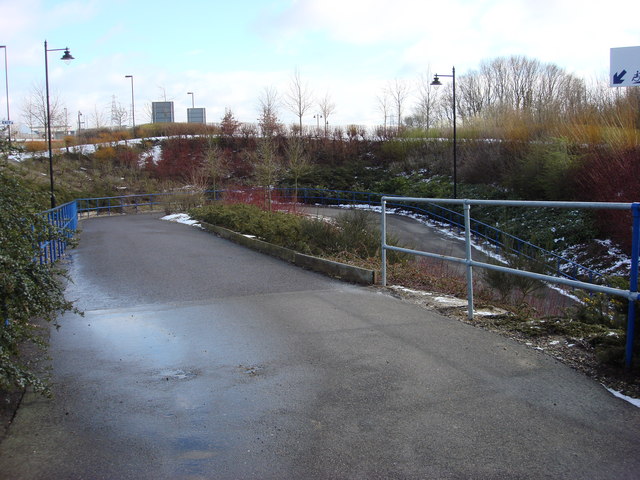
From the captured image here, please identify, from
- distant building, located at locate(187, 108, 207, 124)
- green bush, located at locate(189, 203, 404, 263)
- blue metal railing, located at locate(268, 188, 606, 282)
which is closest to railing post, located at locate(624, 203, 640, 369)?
blue metal railing, located at locate(268, 188, 606, 282)

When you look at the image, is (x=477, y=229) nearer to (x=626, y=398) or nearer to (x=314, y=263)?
(x=314, y=263)

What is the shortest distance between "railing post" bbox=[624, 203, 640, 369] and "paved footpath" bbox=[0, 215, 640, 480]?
1.36 ft

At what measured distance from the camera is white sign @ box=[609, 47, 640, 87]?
45.4ft

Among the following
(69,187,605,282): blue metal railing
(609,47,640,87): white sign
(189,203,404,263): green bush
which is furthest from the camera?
(69,187,605,282): blue metal railing

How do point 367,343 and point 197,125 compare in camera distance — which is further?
point 197,125

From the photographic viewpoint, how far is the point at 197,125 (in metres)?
69.5

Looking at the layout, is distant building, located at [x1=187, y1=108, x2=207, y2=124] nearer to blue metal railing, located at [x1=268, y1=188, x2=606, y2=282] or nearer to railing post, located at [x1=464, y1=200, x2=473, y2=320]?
blue metal railing, located at [x1=268, y1=188, x2=606, y2=282]

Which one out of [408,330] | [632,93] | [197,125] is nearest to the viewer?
[408,330]

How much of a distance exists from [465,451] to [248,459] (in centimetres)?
136

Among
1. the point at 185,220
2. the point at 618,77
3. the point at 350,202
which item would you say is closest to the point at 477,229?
the point at 618,77

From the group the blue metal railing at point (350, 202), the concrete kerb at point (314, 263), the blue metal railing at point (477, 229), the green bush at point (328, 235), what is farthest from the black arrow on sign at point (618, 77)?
the concrete kerb at point (314, 263)

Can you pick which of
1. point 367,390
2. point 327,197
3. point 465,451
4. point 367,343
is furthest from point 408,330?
point 327,197

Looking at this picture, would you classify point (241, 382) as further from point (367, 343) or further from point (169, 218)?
point (169, 218)

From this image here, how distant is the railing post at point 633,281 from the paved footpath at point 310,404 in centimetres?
42
